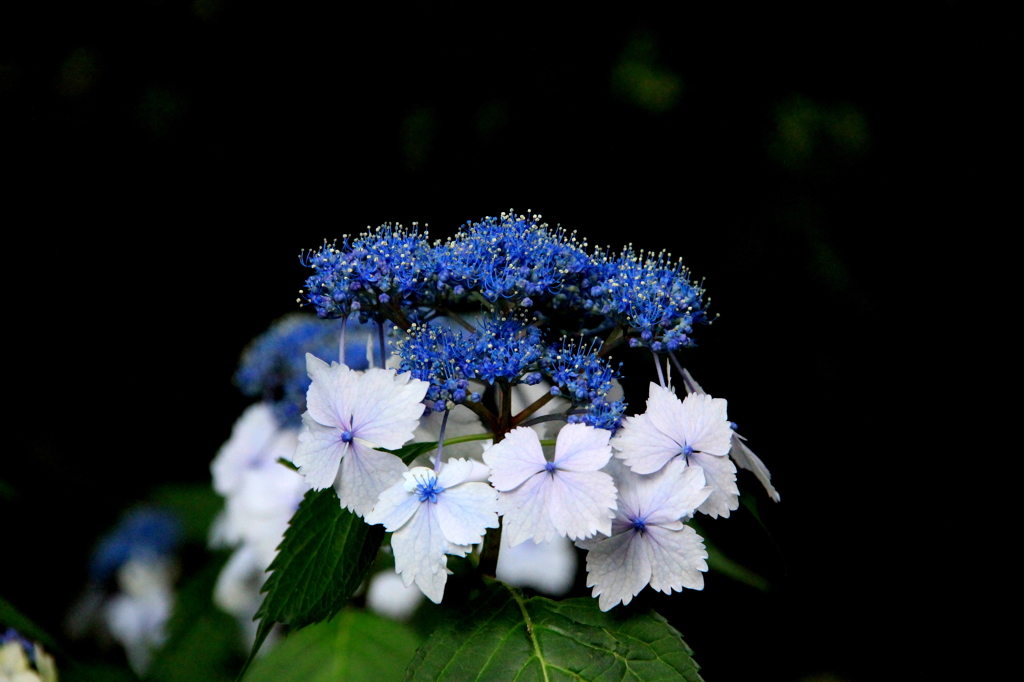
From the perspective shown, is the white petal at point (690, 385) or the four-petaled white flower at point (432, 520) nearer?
the four-petaled white flower at point (432, 520)

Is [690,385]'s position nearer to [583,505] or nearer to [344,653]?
[583,505]

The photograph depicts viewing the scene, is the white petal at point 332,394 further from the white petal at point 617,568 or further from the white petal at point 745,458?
the white petal at point 745,458

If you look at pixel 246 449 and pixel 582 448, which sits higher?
pixel 246 449

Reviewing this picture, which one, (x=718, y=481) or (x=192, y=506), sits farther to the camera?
(x=192, y=506)

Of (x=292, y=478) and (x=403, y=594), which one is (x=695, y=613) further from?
(x=292, y=478)

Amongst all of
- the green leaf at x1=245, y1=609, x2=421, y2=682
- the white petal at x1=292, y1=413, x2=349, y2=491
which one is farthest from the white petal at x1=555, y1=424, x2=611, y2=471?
the green leaf at x1=245, y1=609, x2=421, y2=682

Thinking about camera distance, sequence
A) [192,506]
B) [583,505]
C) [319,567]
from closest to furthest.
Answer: [583,505] < [319,567] < [192,506]

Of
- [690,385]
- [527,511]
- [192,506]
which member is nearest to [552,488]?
[527,511]

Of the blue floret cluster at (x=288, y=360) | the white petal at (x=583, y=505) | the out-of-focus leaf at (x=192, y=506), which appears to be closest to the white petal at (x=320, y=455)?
the white petal at (x=583, y=505)
